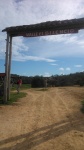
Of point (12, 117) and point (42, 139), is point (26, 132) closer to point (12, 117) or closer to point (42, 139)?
point (42, 139)

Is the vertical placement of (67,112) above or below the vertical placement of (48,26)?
below

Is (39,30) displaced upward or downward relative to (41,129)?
upward

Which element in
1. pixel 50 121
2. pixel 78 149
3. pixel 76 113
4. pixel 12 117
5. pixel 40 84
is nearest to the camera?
pixel 78 149

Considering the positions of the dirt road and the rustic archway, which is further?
the rustic archway

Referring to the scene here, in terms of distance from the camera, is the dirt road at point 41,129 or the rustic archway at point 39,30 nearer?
the dirt road at point 41,129

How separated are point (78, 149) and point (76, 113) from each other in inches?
214

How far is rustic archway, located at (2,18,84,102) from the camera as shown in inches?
580

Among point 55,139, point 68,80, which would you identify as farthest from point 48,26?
point 68,80

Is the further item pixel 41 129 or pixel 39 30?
pixel 39 30

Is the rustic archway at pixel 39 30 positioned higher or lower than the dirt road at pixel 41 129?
higher

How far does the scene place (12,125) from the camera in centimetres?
978

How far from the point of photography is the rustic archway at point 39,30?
14728mm

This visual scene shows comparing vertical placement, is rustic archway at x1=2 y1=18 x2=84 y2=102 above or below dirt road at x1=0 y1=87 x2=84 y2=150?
above

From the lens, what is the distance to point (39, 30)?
1582cm
